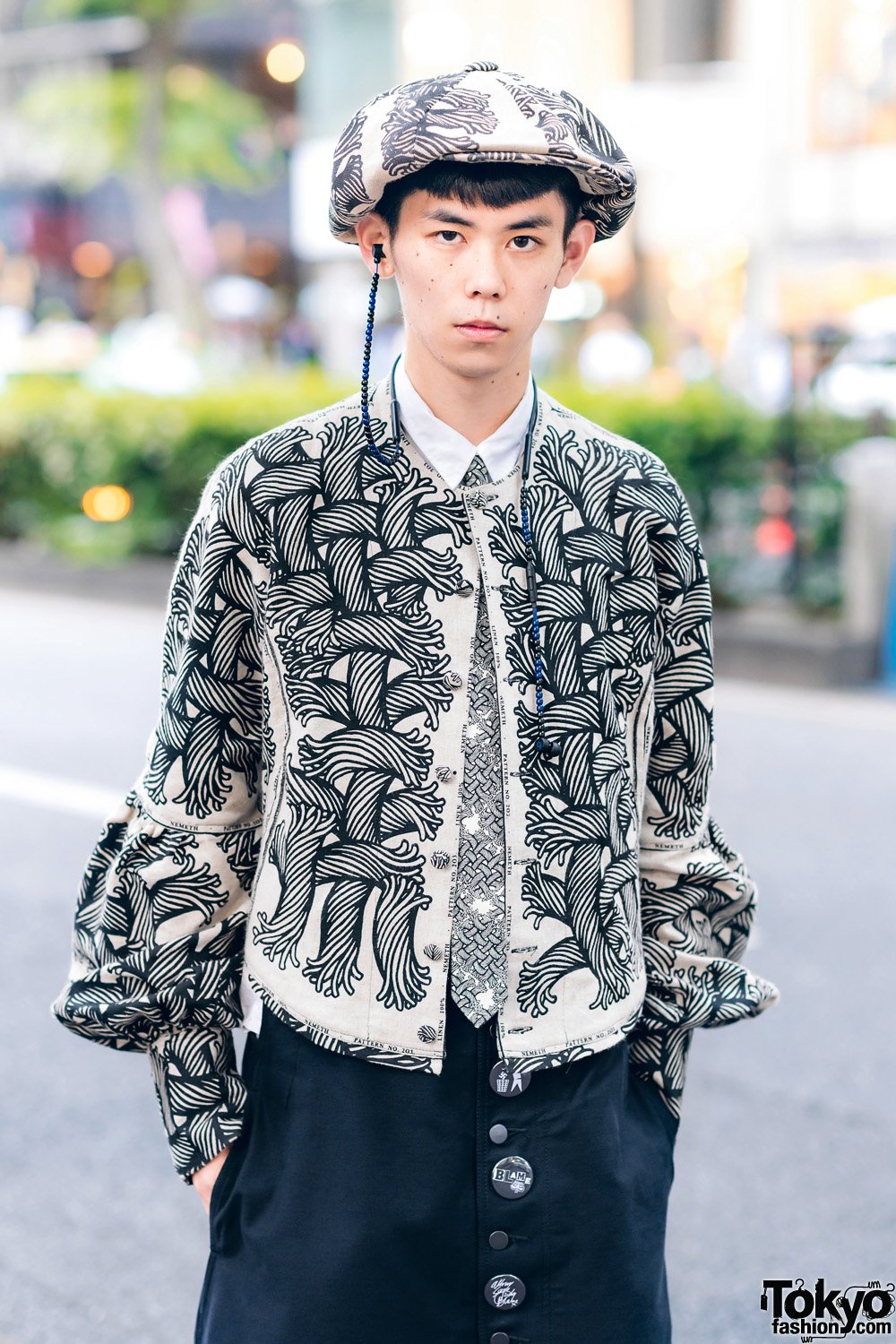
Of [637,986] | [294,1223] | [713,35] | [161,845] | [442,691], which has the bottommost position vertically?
[294,1223]

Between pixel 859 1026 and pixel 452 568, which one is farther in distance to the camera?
pixel 859 1026

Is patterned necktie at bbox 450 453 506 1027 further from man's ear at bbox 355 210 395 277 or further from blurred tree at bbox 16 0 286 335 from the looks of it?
blurred tree at bbox 16 0 286 335

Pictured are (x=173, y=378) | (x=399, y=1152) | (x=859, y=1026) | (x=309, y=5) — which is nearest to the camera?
(x=399, y=1152)

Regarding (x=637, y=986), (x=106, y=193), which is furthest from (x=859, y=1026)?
(x=106, y=193)

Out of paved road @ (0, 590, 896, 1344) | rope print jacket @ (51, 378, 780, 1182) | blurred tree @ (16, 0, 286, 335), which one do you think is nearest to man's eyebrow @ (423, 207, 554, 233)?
rope print jacket @ (51, 378, 780, 1182)

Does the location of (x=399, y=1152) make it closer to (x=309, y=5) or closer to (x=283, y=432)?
(x=283, y=432)

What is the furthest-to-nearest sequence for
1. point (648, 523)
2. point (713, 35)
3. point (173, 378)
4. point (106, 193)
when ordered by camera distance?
1. point (106, 193)
2. point (713, 35)
3. point (173, 378)
4. point (648, 523)

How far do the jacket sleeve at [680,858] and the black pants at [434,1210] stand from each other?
0.16 metres

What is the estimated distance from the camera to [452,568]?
181cm

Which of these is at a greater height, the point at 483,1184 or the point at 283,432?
the point at 283,432

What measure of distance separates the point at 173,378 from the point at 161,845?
63.1 ft

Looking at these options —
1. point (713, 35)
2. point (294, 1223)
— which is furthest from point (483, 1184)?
A: point (713, 35)

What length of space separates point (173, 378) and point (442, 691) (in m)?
19.4
